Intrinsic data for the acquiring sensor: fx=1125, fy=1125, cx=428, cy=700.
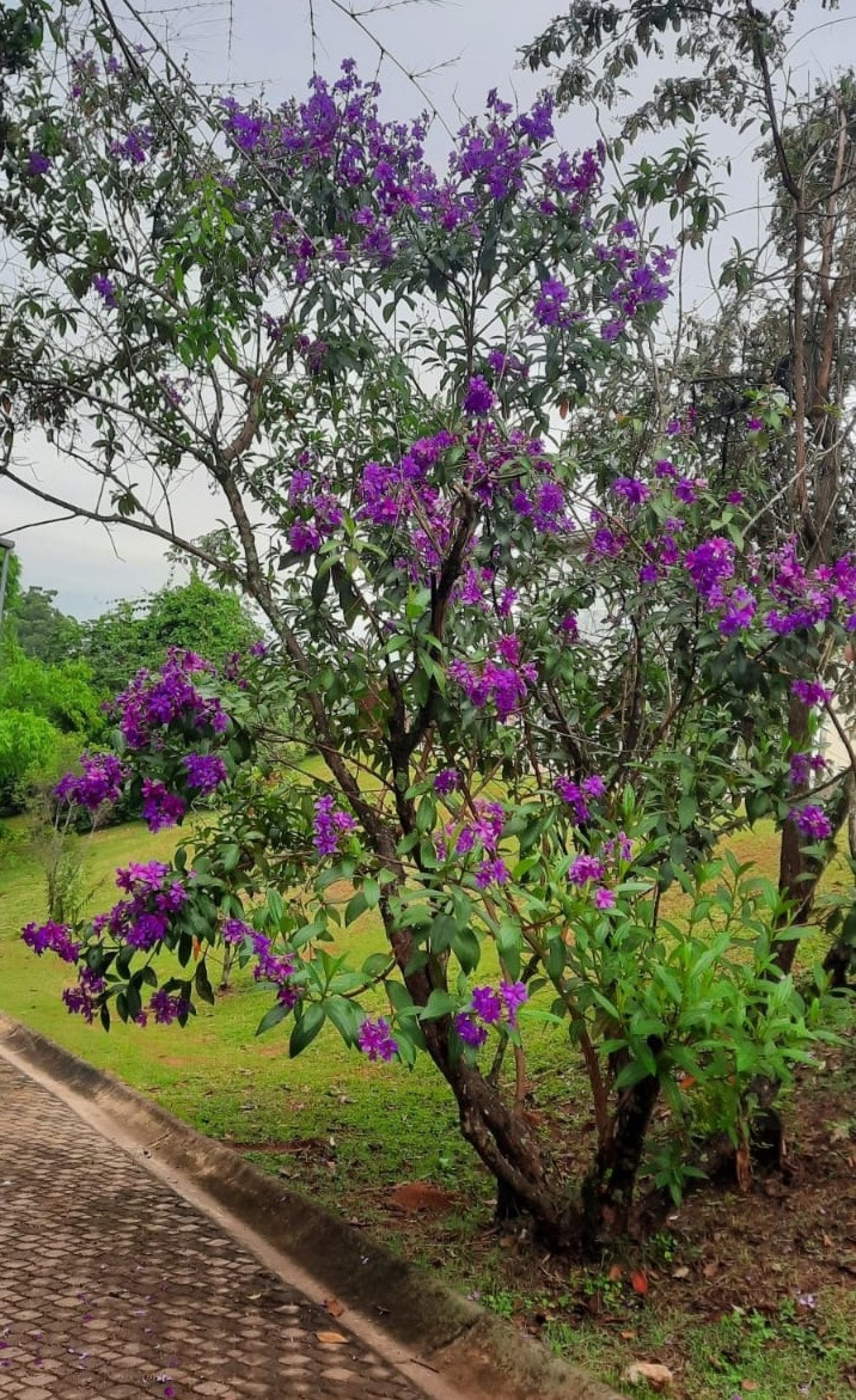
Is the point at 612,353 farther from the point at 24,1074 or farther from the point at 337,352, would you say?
the point at 24,1074

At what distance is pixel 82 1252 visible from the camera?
3746mm

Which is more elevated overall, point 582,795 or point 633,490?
point 633,490

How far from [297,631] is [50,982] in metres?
7.73

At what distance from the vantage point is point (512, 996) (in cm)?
278

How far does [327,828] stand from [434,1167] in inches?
75.3

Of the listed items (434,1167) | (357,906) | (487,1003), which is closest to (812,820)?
(487,1003)

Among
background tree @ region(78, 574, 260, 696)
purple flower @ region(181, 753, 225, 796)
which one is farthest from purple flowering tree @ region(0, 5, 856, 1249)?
background tree @ region(78, 574, 260, 696)

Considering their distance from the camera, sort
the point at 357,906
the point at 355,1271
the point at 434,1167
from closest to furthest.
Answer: the point at 357,906 < the point at 355,1271 < the point at 434,1167

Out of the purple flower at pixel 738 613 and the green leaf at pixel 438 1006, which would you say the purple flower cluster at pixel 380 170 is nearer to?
the purple flower at pixel 738 613

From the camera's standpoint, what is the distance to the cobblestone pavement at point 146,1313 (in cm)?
284

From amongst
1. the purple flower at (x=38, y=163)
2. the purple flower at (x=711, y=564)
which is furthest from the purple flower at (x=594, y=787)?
the purple flower at (x=38, y=163)

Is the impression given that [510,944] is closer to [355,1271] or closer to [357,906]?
[357,906]

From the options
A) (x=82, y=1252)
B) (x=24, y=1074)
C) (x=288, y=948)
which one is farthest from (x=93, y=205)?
(x=24, y=1074)

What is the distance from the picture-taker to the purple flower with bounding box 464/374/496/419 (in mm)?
3490
